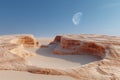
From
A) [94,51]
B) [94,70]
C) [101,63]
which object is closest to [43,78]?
[94,70]

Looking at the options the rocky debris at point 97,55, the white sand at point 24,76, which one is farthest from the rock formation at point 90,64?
the white sand at point 24,76

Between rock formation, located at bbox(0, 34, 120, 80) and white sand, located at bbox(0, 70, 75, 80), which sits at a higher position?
rock formation, located at bbox(0, 34, 120, 80)

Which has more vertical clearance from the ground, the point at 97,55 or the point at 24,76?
the point at 97,55

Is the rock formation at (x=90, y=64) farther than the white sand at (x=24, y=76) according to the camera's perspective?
Yes

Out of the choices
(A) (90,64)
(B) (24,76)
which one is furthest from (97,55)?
(B) (24,76)

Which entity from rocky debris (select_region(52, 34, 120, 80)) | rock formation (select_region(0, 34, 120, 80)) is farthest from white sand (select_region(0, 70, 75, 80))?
rocky debris (select_region(52, 34, 120, 80))

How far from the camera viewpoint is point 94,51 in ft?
32.6

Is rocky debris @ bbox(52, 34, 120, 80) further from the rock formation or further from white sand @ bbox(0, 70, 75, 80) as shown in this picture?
white sand @ bbox(0, 70, 75, 80)

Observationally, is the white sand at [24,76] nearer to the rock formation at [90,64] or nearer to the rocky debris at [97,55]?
the rock formation at [90,64]

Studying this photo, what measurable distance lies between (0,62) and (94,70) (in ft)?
10.0

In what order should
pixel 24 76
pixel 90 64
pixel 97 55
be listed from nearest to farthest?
1. pixel 24 76
2. pixel 90 64
3. pixel 97 55

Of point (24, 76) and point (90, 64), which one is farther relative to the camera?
point (90, 64)

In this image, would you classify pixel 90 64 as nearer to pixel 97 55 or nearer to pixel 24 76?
pixel 24 76

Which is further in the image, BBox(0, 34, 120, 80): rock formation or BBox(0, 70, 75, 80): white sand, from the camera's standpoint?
BBox(0, 34, 120, 80): rock formation
